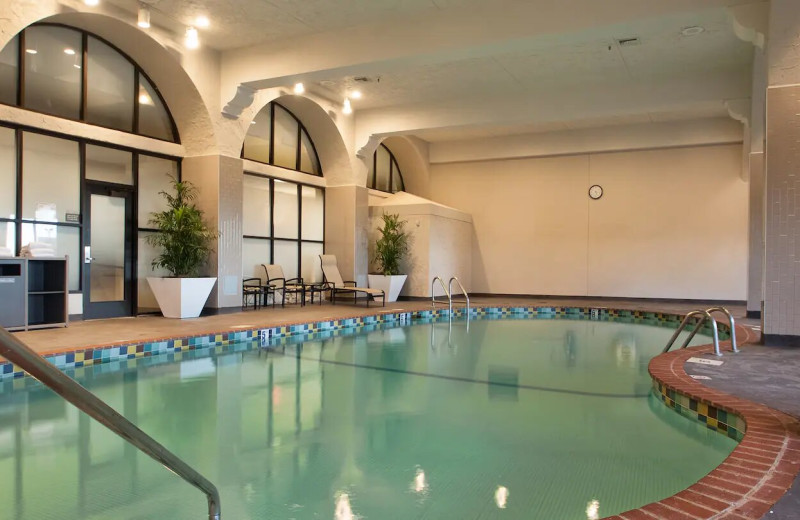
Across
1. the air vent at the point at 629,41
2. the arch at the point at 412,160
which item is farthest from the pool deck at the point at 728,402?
the arch at the point at 412,160

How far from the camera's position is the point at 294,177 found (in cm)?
1058

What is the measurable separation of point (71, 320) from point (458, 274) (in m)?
8.23

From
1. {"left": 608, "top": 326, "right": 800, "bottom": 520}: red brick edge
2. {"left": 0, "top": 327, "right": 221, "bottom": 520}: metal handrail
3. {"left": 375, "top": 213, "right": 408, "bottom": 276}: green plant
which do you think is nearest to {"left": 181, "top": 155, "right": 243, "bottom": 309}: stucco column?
{"left": 375, "top": 213, "right": 408, "bottom": 276}: green plant

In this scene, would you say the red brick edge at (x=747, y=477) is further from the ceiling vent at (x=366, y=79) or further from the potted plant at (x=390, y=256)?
the potted plant at (x=390, y=256)

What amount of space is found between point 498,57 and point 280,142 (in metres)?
4.39

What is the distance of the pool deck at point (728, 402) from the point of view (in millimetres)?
1799

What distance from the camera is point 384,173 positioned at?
44.9ft

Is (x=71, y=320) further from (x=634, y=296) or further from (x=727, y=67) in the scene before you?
(x=634, y=296)

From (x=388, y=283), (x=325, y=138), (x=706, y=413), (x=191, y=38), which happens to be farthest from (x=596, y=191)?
(x=706, y=413)

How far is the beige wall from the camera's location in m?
11.7

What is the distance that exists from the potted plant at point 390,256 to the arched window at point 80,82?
4699 millimetres

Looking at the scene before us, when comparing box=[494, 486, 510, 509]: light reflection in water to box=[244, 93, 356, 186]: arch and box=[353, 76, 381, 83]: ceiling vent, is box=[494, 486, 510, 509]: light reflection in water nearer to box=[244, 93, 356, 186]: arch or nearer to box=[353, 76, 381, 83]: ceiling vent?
box=[353, 76, 381, 83]: ceiling vent

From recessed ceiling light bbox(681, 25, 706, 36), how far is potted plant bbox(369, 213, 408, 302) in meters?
6.28

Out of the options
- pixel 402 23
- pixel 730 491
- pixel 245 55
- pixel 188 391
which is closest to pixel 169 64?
pixel 245 55
